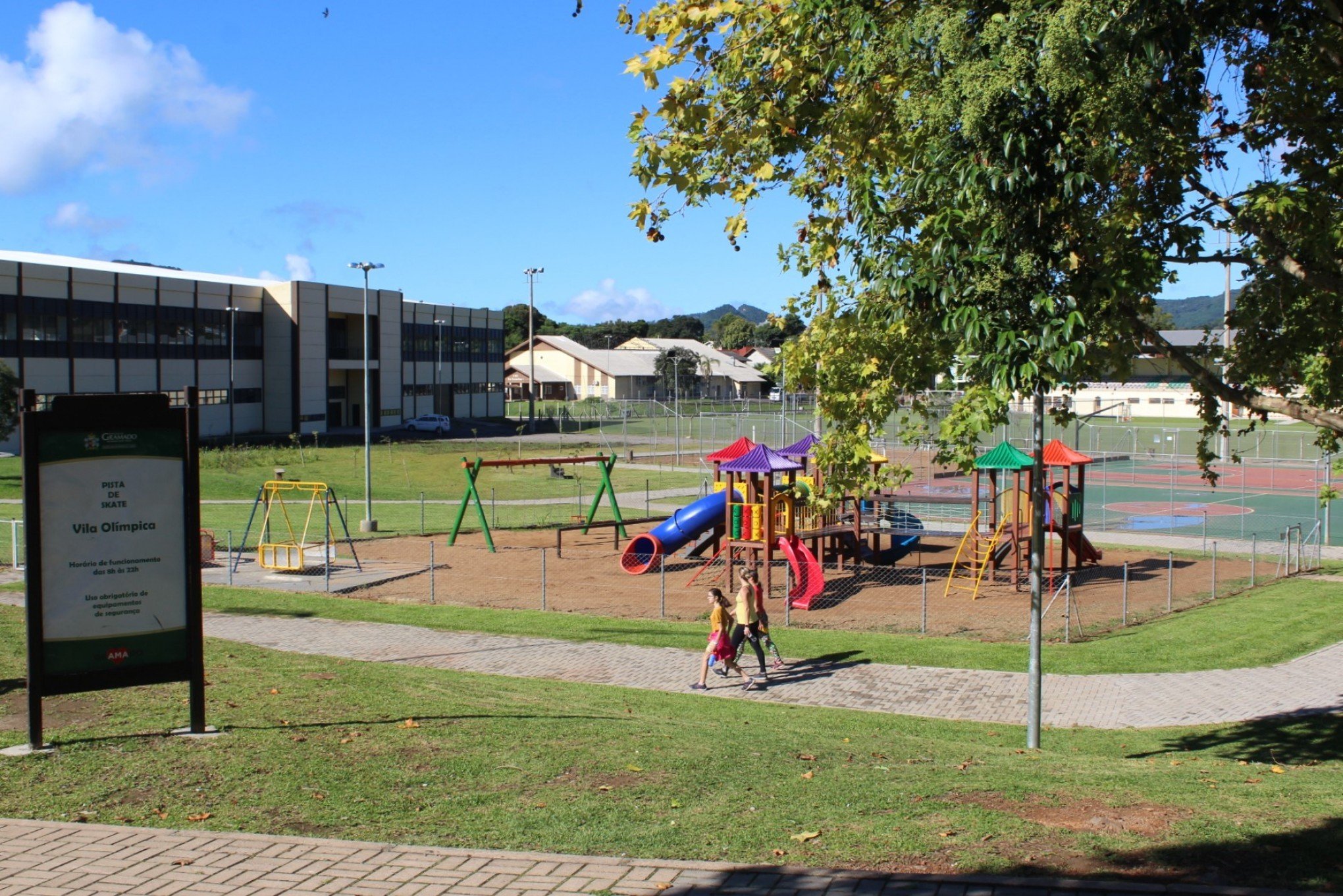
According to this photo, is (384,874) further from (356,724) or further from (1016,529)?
(1016,529)

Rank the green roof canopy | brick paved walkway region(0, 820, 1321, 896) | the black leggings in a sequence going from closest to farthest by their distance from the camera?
brick paved walkway region(0, 820, 1321, 896)
the black leggings
the green roof canopy

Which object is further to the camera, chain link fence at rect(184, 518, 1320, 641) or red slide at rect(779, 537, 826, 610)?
red slide at rect(779, 537, 826, 610)

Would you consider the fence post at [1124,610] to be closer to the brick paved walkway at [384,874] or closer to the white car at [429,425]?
the brick paved walkway at [384,874]

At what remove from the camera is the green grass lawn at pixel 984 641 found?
58.3 feet

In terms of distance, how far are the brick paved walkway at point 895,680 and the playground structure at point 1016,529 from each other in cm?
722

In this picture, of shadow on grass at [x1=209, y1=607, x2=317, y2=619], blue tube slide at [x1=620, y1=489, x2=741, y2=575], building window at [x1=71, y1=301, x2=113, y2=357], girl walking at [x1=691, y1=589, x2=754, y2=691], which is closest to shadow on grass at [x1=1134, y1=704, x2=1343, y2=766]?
girl walking at [x1=691, y1=589, x2=754, y2=691]

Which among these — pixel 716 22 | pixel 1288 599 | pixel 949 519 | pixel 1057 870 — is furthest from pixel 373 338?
pixel 1057 870

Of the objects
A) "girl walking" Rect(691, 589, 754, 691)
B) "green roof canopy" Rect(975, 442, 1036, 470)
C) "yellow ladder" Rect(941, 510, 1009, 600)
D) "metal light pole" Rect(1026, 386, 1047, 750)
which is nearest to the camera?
"metal light pole" Rect(1026, 386, 1047, 750)

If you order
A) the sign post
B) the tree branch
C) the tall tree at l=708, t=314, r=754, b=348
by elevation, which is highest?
the tall tree at l=708, t=314, r=754, b=348

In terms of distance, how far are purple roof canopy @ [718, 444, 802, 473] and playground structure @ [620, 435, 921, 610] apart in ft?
0.07

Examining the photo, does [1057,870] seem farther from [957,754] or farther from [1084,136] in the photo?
[1084,136]

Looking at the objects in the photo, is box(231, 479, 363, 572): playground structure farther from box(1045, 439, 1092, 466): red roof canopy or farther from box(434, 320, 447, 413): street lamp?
box(434, 320, 447, 413): street lamp

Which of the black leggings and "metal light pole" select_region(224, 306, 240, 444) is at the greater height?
"metal light pole" select_region(224, 306, 240, 444)

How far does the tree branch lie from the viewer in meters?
9.27
